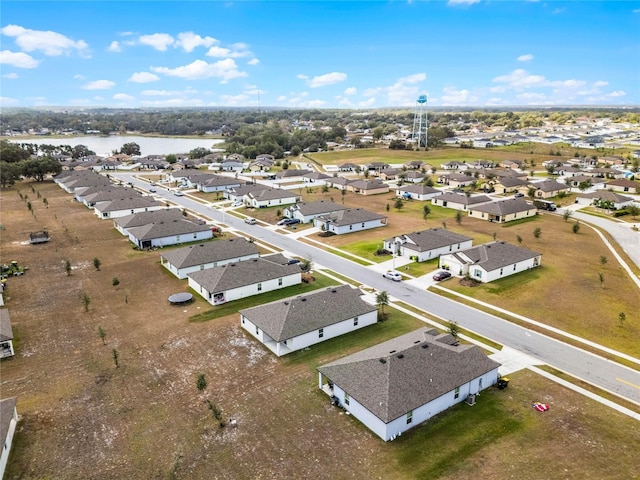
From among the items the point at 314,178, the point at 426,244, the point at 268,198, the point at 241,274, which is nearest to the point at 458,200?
the point at 426,244

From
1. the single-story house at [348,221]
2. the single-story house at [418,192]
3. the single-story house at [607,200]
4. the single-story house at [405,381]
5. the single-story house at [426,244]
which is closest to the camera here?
the single-story house at [405,381]

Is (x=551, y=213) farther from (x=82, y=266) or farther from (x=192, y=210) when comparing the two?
(x=82, y=266)

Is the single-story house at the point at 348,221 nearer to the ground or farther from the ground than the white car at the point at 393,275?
farther from the ground

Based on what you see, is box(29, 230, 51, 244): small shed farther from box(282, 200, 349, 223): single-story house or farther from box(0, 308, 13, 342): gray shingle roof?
box(282, 200, 349, 223): single-story house

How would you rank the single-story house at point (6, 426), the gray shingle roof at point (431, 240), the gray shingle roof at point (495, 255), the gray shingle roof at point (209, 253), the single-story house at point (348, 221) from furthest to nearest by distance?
the single-story house at point (348, 221), the gray shingle roof at point (431, 240), the gray shingle roof at point (209, 253), the gray shingle roof at point (495, 255), the single-story house at point (6, 426)

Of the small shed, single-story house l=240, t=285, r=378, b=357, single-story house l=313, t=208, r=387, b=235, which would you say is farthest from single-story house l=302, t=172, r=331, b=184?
single-story house l=240, t=285, r=378, b=357

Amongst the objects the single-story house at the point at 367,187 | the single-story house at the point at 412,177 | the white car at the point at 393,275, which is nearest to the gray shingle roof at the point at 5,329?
the white car at the point at 393,275

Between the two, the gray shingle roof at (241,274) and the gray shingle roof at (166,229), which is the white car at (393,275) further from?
the gray shingle roof at (166,229)
